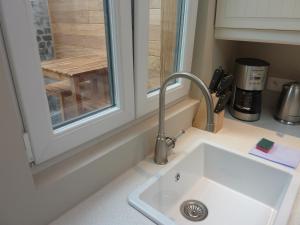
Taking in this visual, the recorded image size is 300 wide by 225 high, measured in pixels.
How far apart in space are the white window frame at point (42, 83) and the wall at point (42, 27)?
0.07 metres

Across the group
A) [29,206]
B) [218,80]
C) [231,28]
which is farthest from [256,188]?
[29,206]

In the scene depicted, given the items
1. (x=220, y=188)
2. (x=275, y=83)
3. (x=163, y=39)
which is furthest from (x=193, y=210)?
(x=275, y=83)

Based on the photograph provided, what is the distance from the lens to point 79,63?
33.7 inches

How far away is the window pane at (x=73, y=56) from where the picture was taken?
0.69 m

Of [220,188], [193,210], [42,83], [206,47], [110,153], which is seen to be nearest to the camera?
[42,83]

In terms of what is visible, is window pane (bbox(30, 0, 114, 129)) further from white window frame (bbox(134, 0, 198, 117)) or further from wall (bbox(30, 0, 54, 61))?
white window frame (bbox(134, 0, 198, 117))

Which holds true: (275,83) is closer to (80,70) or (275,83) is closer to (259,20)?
(259,20)

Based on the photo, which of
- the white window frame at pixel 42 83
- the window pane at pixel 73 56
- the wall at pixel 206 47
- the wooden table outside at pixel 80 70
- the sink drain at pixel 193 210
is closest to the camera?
the white window frame at pixel 42 83

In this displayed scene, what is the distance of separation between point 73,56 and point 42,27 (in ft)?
0.61

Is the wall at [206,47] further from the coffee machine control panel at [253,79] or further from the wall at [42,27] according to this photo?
the wall at [42,27]

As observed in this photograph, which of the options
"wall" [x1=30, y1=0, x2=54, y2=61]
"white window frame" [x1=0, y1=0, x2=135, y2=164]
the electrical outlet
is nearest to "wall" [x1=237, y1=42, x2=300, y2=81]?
the electrical outlet

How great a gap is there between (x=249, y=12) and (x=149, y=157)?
83 centimetres

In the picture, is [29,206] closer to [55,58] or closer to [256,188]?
[55,58]

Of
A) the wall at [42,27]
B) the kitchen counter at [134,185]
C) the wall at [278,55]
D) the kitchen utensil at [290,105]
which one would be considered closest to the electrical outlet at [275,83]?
the wall at [278,55]
